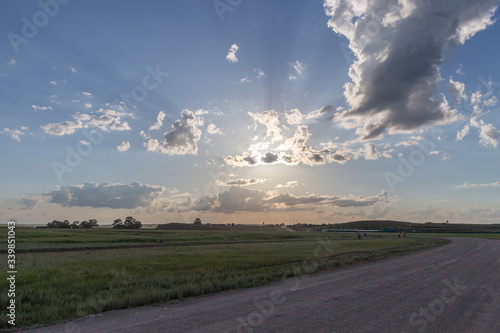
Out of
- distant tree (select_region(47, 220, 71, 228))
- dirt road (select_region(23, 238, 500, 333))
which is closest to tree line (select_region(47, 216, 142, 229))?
distant tree (select_region(47, 220, 71, 228))

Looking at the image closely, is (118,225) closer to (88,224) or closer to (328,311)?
(88,224)

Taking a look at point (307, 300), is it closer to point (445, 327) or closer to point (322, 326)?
point (322, 326)

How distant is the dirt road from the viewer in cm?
841

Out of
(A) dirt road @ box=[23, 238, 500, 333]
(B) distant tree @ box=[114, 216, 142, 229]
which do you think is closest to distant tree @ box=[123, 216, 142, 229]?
(B) distant tree @ box=[114, 216, 142, 229]

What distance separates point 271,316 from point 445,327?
4.88 m

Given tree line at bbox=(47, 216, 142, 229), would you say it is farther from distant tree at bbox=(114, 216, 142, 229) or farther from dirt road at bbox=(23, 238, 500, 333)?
dirt road at bbox=(23, 238, 500, 333)

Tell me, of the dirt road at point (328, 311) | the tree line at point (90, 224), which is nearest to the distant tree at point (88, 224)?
the tree line at point (90, 224)

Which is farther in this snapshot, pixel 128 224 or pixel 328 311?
pixel 128 224

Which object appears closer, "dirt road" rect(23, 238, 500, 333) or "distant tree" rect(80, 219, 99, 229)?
"dirt road" rect(23, 238, 500, 333)

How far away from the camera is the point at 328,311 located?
9789mm

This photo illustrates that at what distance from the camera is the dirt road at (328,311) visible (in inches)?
331

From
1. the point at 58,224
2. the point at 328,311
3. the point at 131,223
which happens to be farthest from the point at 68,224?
the point at 328,311

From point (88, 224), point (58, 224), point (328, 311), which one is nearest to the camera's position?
point (328, 311)

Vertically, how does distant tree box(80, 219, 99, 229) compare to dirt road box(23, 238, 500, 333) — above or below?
below
